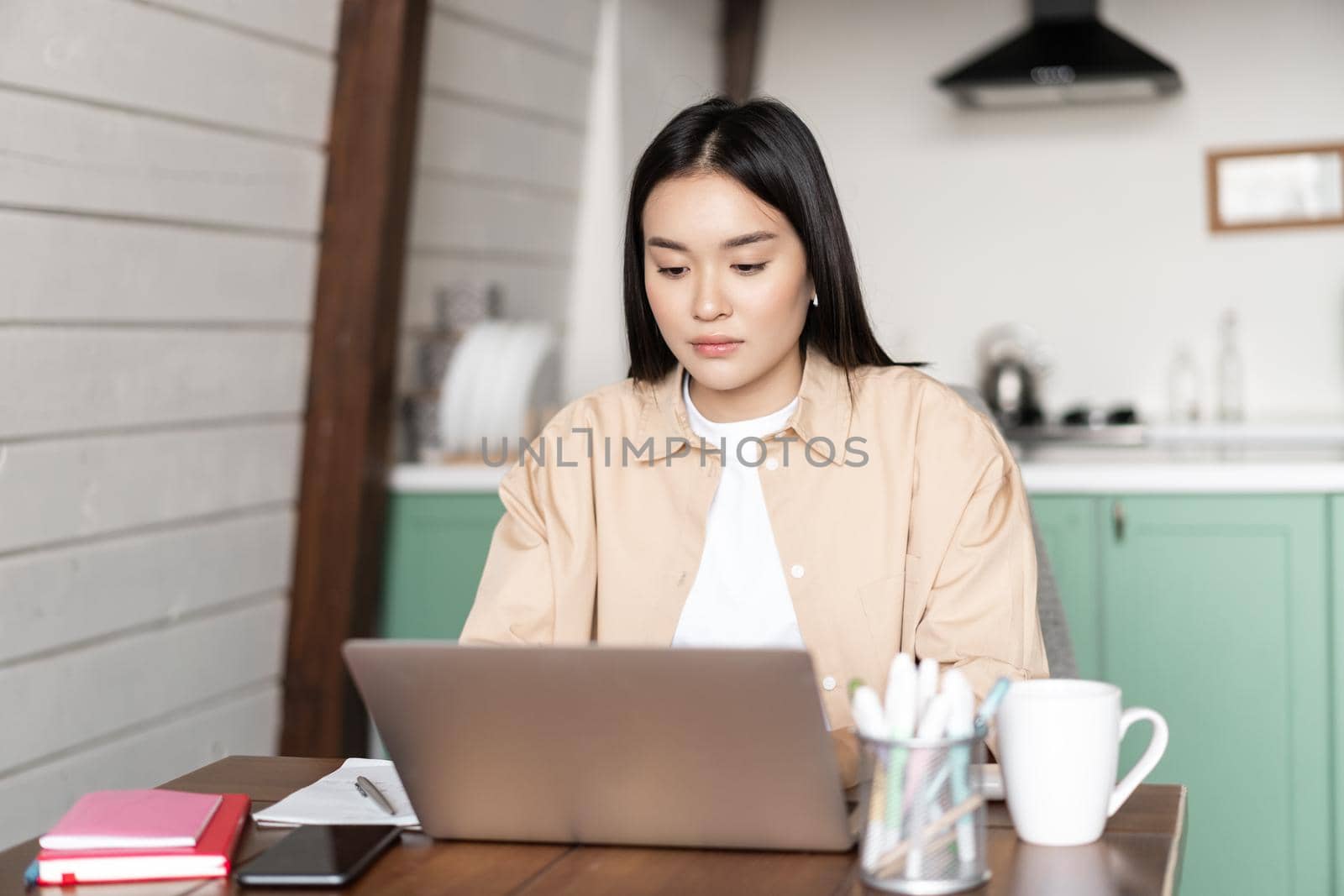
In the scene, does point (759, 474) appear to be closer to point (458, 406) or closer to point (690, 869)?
point (690, 869)

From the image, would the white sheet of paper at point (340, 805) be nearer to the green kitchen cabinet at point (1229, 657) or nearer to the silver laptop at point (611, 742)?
the silver laptop at point (611, 742)

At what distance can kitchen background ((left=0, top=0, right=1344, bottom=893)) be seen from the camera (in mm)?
1966

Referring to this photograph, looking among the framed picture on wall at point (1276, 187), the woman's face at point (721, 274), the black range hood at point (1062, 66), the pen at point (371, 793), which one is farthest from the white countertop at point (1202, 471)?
the pen at point (371, 793)

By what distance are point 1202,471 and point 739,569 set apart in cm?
125

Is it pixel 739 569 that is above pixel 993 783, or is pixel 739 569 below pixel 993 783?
above

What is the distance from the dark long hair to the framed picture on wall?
2939 millimetres

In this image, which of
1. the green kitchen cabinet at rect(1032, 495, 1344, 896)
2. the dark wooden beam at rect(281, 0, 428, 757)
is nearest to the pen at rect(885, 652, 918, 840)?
the green kitchen cabinet at rect(1032, 495, 1344, 896)

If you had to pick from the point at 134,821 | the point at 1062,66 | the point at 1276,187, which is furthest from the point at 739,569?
the point at 1276,187

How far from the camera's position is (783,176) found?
4.86ft

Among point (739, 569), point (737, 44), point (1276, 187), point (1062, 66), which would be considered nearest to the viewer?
point (739, 569)

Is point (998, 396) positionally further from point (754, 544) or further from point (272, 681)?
point (754, 544)

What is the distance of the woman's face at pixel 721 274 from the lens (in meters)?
1.45

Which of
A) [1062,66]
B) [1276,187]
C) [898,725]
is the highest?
[1062,66]

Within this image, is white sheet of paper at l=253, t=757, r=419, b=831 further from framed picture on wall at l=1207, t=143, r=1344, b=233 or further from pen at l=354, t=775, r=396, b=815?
framed picture on wall at l=1207, t=143, r=1344, b=233
